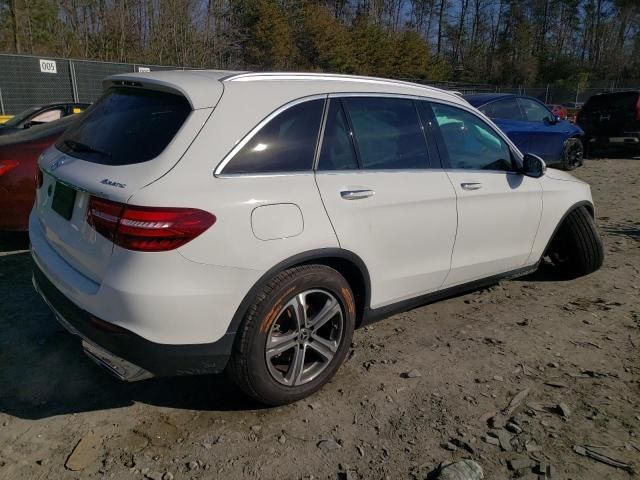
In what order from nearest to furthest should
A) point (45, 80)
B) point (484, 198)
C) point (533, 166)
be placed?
point (484, 198) < point (533, 166) < point (45, 80)

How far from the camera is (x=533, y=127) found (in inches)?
387

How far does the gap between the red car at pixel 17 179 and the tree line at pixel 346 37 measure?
21.1 m

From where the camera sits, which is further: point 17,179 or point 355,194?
point 17,179

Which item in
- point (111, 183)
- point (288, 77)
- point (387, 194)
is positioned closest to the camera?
point (111, 183)

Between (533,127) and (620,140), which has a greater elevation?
(533,127)

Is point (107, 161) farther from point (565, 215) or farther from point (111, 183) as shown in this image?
point (565, 215)

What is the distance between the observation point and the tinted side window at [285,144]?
8.41ft

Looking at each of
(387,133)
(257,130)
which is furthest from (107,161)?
(387,133)

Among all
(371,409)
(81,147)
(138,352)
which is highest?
(81,147)

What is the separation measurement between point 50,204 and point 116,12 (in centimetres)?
2721

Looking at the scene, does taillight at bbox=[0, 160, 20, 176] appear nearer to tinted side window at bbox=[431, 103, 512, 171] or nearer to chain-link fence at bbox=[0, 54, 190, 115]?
tinted side window at bbox=[431, 103, 512, 171]

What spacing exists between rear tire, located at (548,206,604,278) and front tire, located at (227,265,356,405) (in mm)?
2590

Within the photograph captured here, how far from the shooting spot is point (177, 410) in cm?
280

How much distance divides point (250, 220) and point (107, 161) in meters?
0.79
